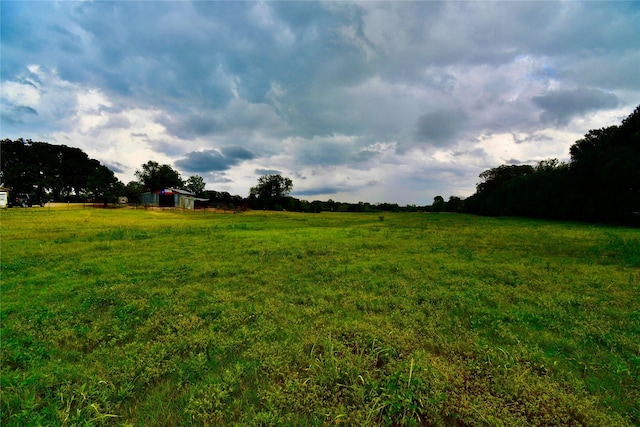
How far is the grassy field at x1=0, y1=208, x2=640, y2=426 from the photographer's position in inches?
118

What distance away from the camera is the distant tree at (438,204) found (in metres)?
96.6

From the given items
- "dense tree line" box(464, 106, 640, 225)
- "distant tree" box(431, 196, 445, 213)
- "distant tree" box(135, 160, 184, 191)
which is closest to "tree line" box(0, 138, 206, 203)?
"distant tree" box(135, 160, 184, 191)

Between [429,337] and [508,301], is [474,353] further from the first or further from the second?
[508,301]

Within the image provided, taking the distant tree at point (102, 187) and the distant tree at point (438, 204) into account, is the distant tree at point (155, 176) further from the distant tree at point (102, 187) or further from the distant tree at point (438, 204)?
the distant tree at point (438, 204)

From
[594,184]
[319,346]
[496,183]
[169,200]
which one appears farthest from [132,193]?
[496,183]

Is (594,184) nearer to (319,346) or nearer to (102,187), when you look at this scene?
(319,346)

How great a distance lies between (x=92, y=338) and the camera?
4.50m

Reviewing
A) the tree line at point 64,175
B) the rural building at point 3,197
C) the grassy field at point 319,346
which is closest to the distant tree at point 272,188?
the tree line at point 64,175

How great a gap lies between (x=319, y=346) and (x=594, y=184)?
46.8 meters

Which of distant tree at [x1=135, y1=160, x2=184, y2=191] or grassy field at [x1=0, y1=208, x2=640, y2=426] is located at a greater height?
distant tree at [x1=135, y1=160, x2=184, y2=191]

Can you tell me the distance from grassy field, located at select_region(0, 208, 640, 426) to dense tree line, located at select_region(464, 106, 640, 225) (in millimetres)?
29941

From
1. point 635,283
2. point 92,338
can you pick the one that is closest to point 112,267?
point 92,338

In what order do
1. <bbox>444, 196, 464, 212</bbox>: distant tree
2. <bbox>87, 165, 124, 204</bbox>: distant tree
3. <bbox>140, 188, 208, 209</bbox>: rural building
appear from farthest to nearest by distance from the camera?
<bbox>444, 196, 464, 212</bbox>: distant tree < <bbox>140, 188, 208, 209</bbox>: rural building < <bbox>87, 165, 124, 204</bbox>: distant tree

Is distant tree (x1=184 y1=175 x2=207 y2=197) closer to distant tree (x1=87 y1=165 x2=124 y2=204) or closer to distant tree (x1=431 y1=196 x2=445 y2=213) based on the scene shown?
distant tree (x1=87 y1=165 x2=124 y2=204)
